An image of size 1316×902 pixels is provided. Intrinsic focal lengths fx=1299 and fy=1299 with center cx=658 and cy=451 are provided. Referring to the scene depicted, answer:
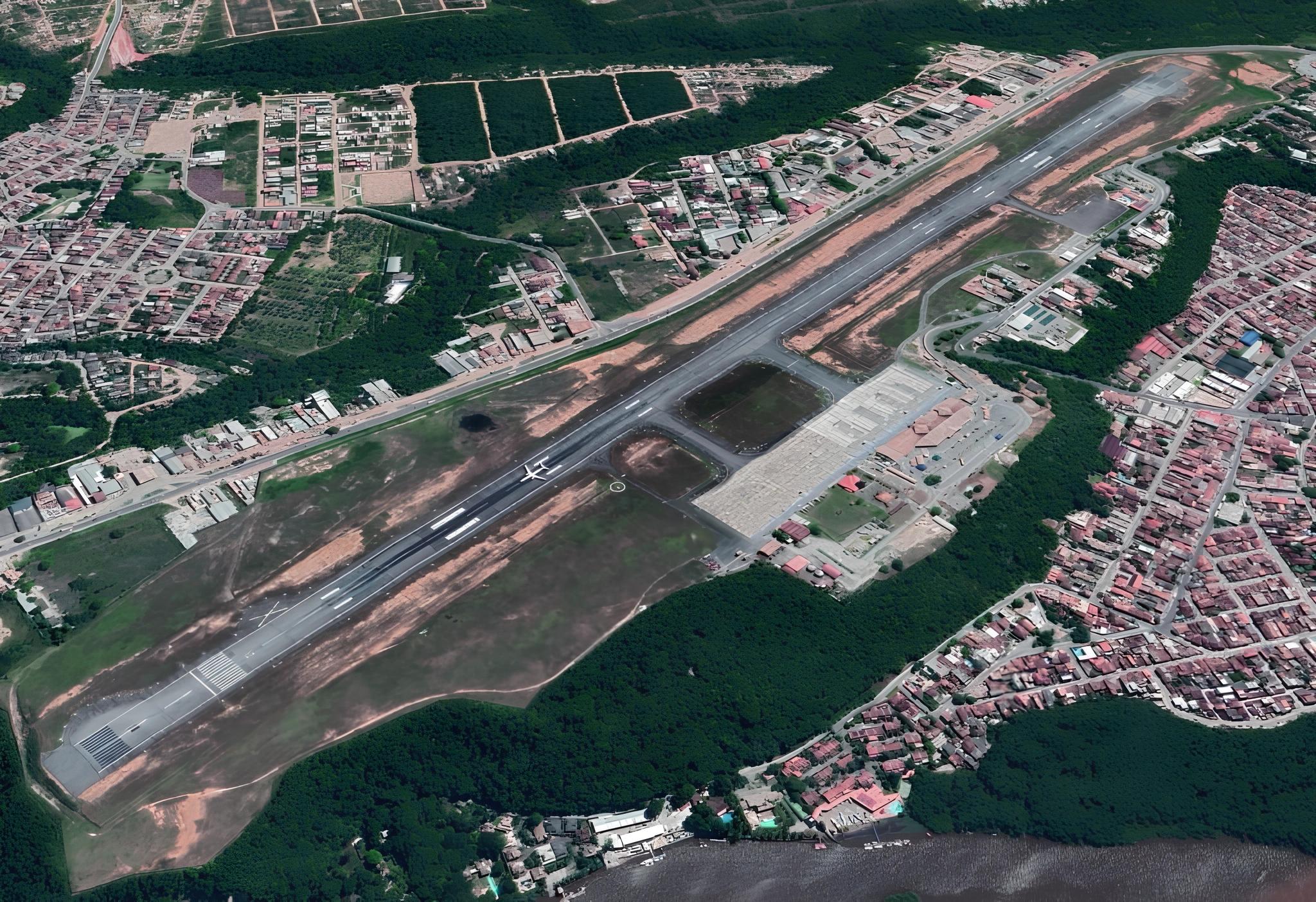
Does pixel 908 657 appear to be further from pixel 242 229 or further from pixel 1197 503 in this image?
pixel 242 229

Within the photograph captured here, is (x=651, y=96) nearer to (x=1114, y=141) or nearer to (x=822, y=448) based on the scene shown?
(x=1114, y=141)

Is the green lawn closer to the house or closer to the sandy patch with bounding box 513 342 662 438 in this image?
the sandy patch with bounding box 513 342 662 438

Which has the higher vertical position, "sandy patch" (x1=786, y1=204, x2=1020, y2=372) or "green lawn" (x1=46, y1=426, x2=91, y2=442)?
"sandy patch" (x1=786, y1=204, x2=1020, y2=372)

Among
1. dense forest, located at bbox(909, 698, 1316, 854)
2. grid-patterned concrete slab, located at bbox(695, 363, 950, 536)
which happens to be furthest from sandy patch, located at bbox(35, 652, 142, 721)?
dense forest, located at bbox(909, 698, 1316, 854)

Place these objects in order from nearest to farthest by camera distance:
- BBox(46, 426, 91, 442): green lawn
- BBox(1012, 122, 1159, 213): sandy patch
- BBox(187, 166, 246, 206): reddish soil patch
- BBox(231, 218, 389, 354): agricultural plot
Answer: BBox(46, 426, 91, 442): green lawn < BBox(231, 218, 389, 354): agricultural plot < BBox(187, 166, 246, 206): reddish soil patch < BBox(1012, 122, 1159, 213): sandy patch

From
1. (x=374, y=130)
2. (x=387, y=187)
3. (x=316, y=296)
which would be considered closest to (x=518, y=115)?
(x=374, y=130)

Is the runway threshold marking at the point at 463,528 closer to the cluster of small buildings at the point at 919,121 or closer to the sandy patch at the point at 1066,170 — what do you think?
the cluster of small buildings at the point at 919,121

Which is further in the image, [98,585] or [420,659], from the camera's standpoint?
[98,585]
